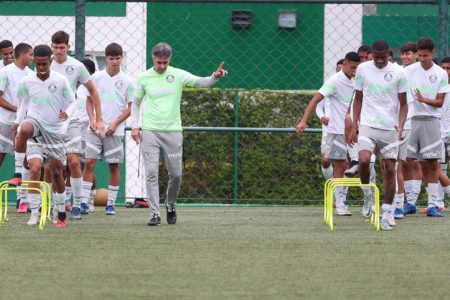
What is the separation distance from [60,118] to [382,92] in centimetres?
Answer: 330

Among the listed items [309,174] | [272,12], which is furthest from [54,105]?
[272,12]

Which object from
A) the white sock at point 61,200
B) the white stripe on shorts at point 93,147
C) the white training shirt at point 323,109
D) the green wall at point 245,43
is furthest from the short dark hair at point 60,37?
the green wall at point 245,43

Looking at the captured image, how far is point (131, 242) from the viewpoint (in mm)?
11203

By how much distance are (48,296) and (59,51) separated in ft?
22.4

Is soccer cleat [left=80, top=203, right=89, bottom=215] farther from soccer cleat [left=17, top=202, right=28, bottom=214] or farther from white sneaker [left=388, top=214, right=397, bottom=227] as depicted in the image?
white sneaker [left=388, top=214, right=397, bottom=227]

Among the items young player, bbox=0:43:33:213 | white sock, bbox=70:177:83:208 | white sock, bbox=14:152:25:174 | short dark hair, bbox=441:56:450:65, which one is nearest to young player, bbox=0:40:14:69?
young player, bbox=0:43:33:213

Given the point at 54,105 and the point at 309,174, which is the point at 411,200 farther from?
the point at 54,105

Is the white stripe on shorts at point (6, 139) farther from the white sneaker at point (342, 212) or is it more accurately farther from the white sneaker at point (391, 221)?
the white sneaker at point (391, 221)

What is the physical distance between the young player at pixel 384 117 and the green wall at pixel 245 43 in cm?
667

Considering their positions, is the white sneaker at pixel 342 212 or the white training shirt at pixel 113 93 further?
the white training shirt at pixel 113 93

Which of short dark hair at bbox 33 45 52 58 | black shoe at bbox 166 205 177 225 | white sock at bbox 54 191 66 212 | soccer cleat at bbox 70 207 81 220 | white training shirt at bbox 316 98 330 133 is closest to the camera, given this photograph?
short dark hair at bbox 33 45 52 58

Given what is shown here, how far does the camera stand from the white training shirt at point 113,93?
1537 cm

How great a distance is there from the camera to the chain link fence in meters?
18.2

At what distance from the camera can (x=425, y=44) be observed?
47.7 ft
